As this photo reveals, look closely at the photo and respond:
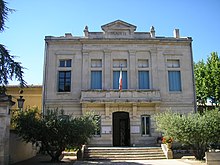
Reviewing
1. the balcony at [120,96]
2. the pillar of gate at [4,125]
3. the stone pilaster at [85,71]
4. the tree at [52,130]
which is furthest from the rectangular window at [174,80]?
the pillar of gate at [4,125]

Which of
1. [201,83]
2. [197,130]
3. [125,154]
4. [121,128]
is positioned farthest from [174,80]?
[201,83]

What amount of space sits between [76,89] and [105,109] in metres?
3.14

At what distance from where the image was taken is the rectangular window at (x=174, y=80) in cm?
2262

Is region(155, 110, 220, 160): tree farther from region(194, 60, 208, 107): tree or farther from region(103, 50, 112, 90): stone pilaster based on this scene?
region(194, 60, 208, 107): tree

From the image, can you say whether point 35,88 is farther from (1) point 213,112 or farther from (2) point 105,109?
(1) point 213,112

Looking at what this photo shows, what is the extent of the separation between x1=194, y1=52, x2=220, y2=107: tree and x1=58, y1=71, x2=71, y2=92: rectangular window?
16.3 metres

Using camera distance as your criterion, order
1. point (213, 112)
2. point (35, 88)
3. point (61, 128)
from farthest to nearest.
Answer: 1. point (35, 88)
2. point (213, 112)
3. point (61, 128)

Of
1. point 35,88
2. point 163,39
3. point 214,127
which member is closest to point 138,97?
point 163,39

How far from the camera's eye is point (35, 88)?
25156mm

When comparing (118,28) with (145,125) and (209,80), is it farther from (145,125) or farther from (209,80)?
(209,80)

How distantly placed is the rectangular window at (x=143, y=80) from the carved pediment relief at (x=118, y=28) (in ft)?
12.7

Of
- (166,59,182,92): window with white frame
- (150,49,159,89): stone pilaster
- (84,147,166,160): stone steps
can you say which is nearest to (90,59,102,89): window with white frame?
(150,49,159,89): stone pilaster

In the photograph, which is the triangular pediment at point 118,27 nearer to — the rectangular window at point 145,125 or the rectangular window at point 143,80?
the rectangular window at point 143,80

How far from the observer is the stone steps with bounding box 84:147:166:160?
16.8m
